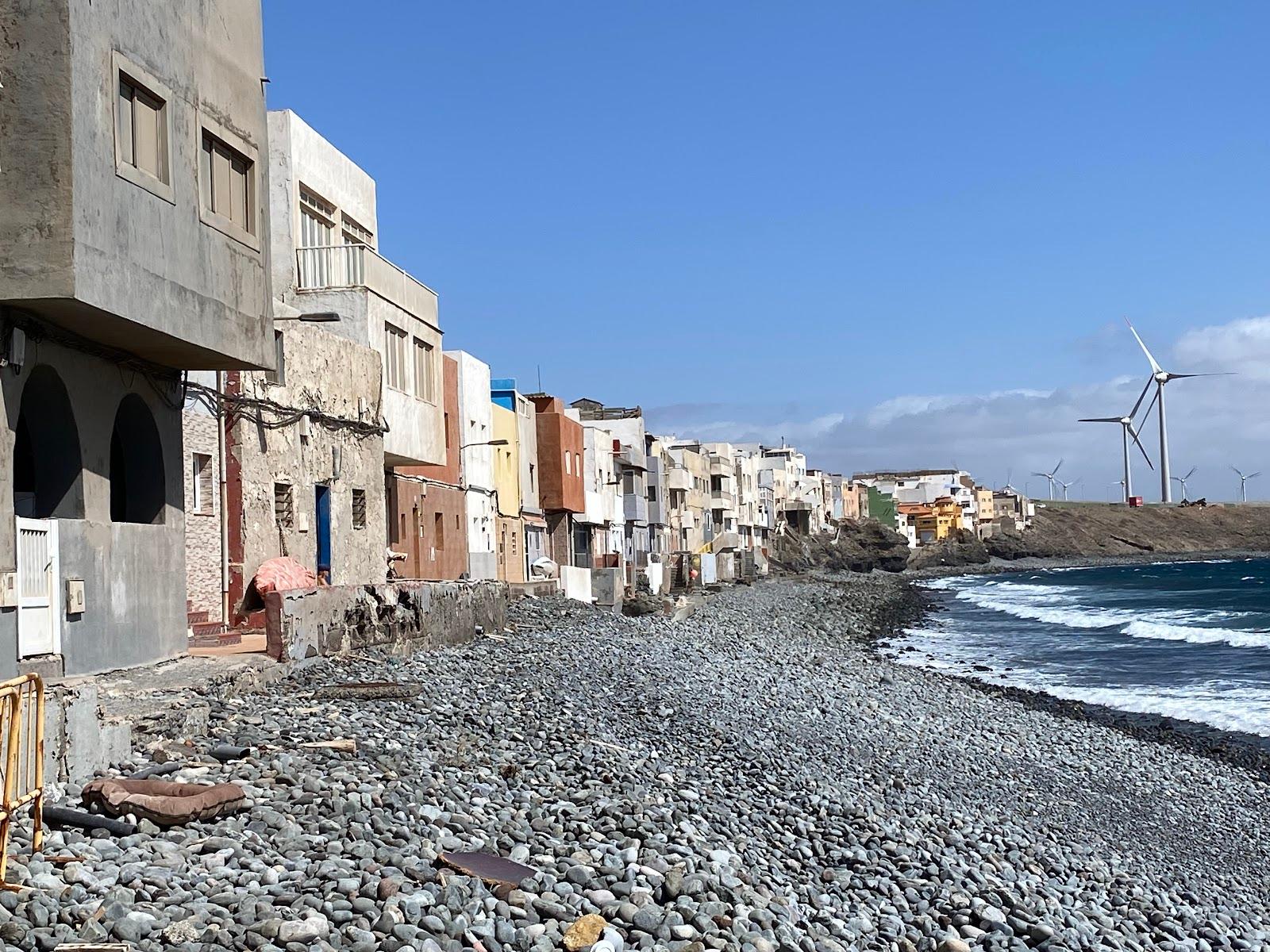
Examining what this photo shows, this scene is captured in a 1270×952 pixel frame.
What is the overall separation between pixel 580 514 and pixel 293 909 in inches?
2046

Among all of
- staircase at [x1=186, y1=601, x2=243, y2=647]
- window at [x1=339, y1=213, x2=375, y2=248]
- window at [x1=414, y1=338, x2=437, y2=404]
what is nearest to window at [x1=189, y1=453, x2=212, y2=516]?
staircase at [x1=186, y1=601, x2=243, y2=647]

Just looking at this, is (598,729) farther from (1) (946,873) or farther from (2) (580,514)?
(2) (580,514)

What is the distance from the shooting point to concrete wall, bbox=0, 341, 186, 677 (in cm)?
1294

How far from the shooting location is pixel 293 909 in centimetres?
657

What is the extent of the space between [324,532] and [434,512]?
11441mm

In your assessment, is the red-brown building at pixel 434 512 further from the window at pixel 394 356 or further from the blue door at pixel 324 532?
the blue door at pixel 324 532

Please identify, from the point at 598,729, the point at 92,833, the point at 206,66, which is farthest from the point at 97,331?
the point at 92,833

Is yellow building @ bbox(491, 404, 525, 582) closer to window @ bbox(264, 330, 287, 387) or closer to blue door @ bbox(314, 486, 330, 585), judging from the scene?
blue door @ bbox(314, 486, 330, 585)

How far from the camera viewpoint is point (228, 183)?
53.6 ft

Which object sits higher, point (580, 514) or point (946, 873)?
point (580, 514)

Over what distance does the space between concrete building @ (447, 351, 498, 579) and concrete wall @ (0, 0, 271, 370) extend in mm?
22140

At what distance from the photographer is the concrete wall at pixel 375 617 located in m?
15.9

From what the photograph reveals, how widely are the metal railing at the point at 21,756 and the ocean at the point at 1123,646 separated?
23684 millimetres

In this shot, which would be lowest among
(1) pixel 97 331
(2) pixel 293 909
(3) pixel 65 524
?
(2) pixel 293 909
